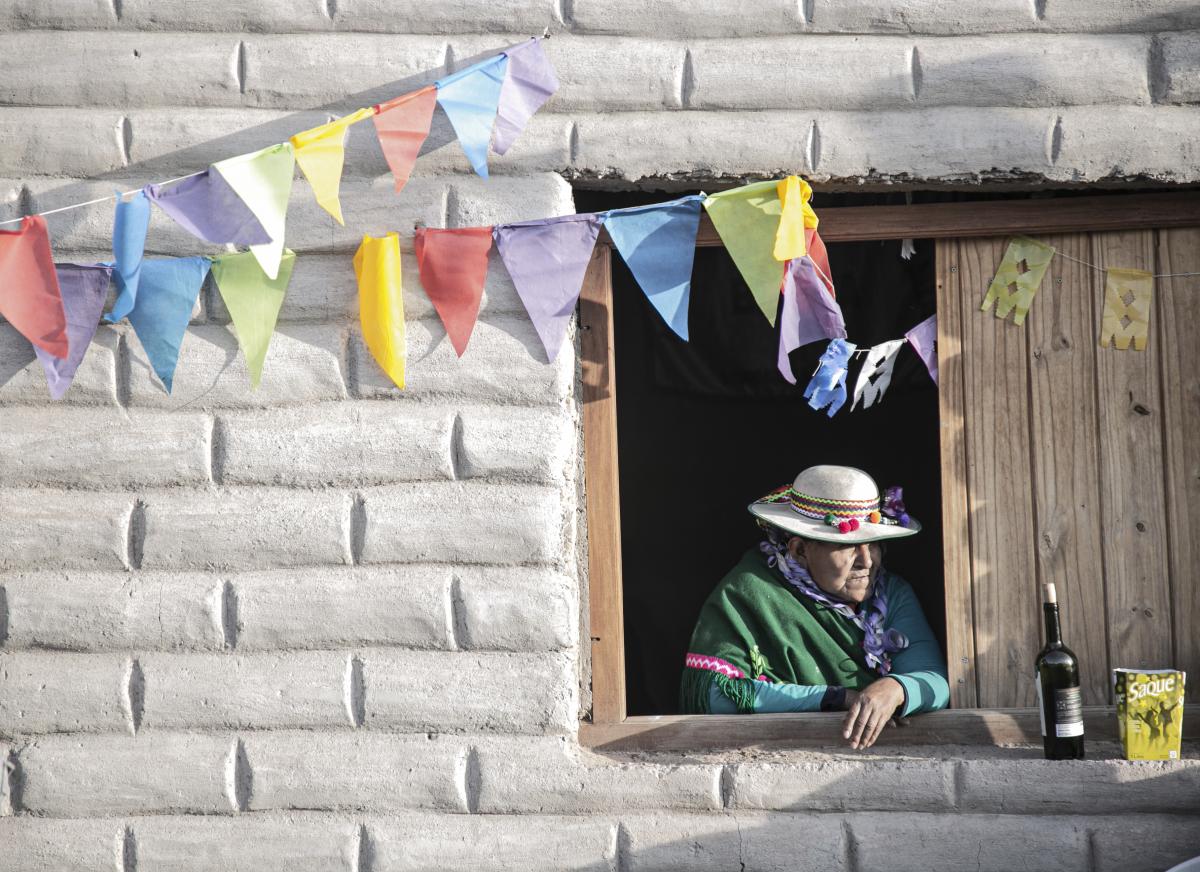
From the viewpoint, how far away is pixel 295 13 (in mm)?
3301

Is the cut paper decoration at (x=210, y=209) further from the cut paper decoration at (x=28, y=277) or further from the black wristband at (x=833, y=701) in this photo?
the black wristband at (x=833, y=701)

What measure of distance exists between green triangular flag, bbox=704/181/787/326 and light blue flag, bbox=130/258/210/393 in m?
1.34

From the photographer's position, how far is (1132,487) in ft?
11.1

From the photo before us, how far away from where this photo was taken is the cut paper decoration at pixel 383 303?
10.3 ft

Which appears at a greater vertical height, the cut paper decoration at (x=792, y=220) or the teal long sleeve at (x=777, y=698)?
→ the cut paper decoration at (x=792, y=220)

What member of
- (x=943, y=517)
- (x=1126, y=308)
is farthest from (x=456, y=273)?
(x=1126, y=308)

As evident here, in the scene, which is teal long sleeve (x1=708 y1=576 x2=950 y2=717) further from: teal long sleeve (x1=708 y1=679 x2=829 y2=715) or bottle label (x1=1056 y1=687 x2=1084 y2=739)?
bottle label (x1=1056 y1=687 x2=1084 y2=739)

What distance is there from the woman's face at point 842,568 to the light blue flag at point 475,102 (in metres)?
1.59

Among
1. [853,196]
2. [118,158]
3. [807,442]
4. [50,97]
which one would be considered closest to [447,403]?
[118,158]

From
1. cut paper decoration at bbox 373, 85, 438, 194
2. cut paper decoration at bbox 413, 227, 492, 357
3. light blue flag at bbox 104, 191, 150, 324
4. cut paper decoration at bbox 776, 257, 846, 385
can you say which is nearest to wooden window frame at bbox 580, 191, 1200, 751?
cut paper decoration at bbox 776, 257, 846, 385

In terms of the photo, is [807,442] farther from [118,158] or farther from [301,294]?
[118,158]

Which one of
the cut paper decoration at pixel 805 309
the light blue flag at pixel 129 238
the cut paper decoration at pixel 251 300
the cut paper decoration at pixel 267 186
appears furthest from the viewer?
the cut paper decoration at pixel 805 309

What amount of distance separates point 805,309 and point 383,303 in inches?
43.7

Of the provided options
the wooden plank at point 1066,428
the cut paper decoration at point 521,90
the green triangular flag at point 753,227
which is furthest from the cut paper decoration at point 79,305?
the wooden plank at point 1066,428
